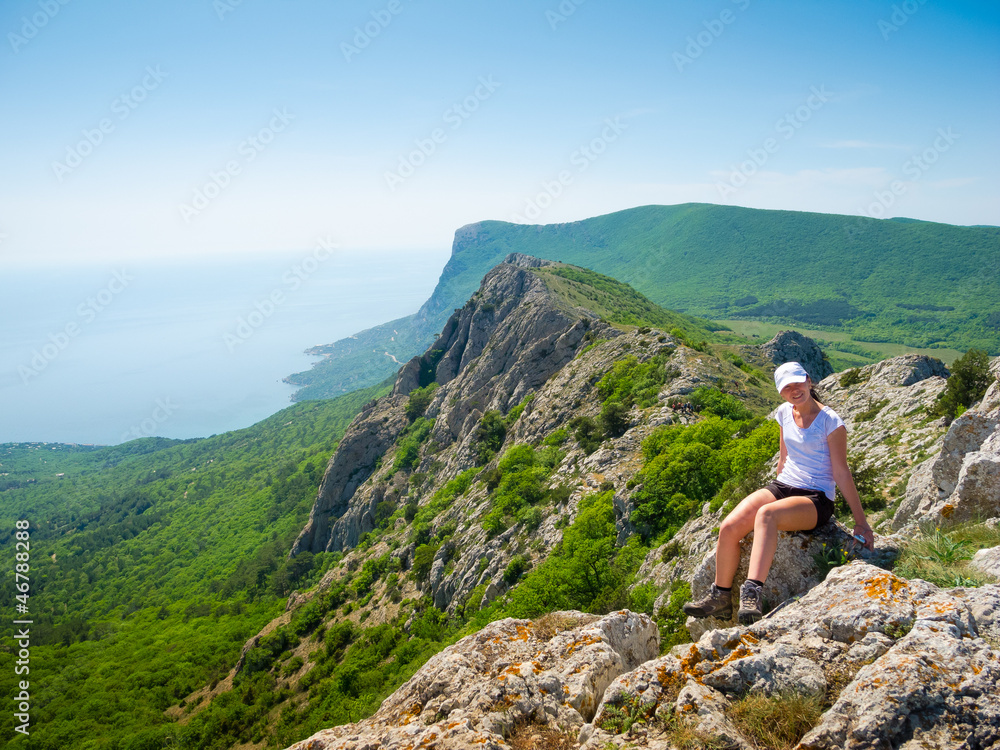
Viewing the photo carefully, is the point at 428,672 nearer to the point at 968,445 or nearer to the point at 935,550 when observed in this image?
the point at 935,550

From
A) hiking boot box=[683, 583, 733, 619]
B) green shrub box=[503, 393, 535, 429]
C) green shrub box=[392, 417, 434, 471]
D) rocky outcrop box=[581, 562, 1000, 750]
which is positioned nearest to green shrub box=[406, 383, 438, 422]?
green shrub box=[392, 417, 434, 471]

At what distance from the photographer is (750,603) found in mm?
6340

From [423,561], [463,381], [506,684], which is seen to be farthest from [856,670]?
[463,381]

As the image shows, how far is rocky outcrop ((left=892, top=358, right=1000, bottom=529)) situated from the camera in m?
6.86

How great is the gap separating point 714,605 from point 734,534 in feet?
3.65

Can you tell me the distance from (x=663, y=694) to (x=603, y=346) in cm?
4051

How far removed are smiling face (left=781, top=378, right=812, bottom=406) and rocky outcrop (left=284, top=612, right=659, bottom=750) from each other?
444cm

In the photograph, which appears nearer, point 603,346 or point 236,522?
point 603,346

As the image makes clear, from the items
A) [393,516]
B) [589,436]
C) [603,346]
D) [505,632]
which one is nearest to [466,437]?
[393,516]

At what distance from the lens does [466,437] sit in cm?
5553

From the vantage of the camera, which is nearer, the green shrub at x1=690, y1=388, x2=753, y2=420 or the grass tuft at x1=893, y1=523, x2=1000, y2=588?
the grass tuft at x1=893, y1=523, x2=1000, y2=588

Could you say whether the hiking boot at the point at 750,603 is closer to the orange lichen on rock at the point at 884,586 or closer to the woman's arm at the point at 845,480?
the orange lichen on rock at the point at 884,586

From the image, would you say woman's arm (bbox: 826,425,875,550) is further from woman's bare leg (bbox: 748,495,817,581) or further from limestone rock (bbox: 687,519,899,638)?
woman's bare leg (bbox: 748,495,817,581)

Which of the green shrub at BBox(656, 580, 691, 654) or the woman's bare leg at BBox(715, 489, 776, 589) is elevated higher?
the woman's bare leg at BBox(715, 489, 776, 589)
